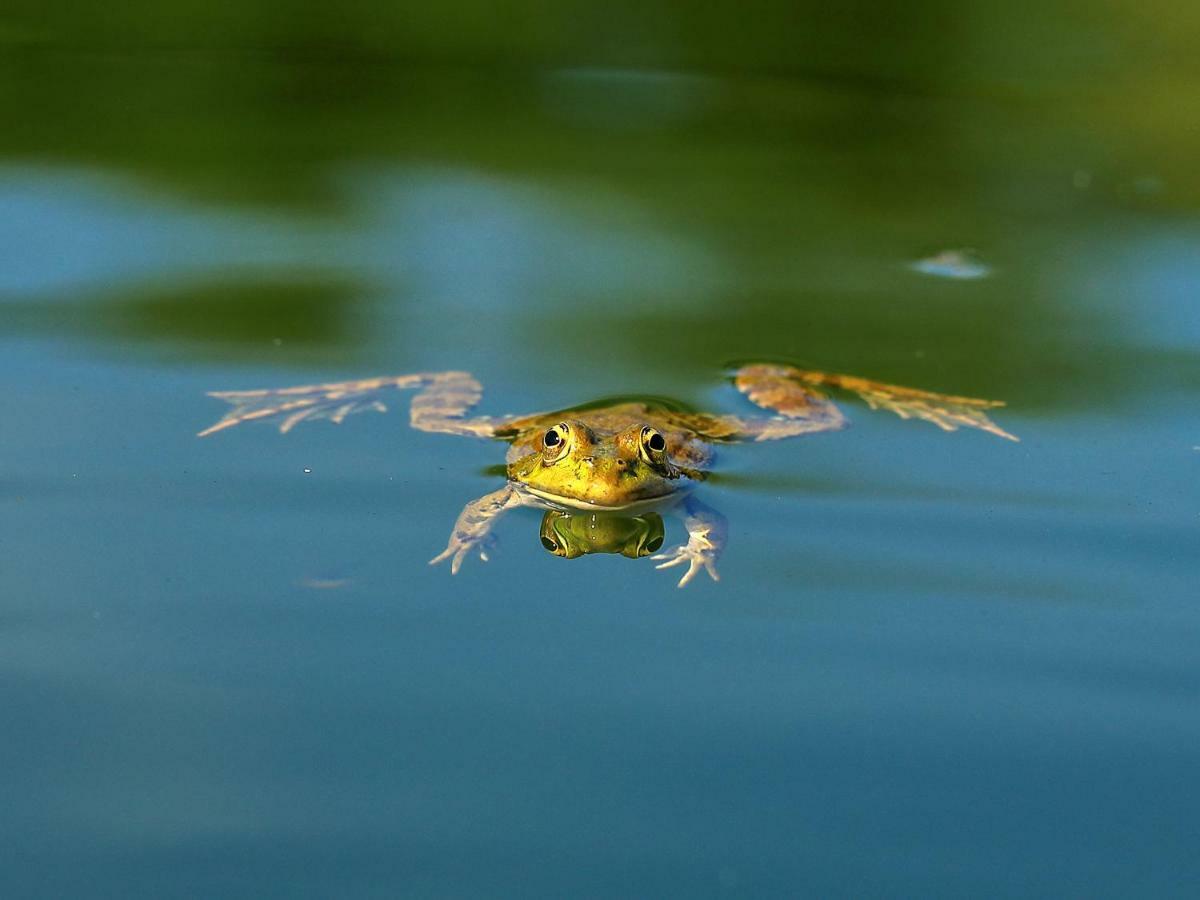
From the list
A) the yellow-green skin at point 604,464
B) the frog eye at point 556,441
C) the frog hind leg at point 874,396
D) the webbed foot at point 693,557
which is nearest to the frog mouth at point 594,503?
the yellow-green skin at point 604,464

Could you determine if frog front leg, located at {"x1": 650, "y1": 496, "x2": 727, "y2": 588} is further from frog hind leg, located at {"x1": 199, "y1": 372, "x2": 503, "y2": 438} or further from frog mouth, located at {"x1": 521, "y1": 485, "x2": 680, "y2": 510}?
frog hind leg, located at {"x1": 199, "y1": 372, "x2": 503, "y2": 438}

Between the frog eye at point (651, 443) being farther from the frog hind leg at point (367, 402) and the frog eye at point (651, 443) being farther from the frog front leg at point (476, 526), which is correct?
the frog hind leg at point (367, 402)

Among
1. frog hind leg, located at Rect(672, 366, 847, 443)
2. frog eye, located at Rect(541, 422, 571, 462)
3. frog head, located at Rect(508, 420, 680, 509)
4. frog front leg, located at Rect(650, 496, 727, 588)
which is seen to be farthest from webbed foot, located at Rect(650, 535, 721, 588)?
frog hind leg, located at Rect(672, 366, 847, 443)

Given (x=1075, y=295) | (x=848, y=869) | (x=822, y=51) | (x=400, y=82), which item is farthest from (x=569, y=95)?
(x=848, y=869)

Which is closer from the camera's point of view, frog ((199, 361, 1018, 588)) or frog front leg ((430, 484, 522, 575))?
frog front leg ((430, 484, 522, 575))

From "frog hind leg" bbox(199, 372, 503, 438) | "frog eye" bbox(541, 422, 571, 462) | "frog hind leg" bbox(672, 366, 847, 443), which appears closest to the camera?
"frog eye" bbox(541, 422, 571, 462)

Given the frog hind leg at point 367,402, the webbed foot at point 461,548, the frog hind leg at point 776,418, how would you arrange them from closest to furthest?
the webbed foot at point 461,548 → the frog hind leg at point 367,402 → the frog hind leg at point 776,418
